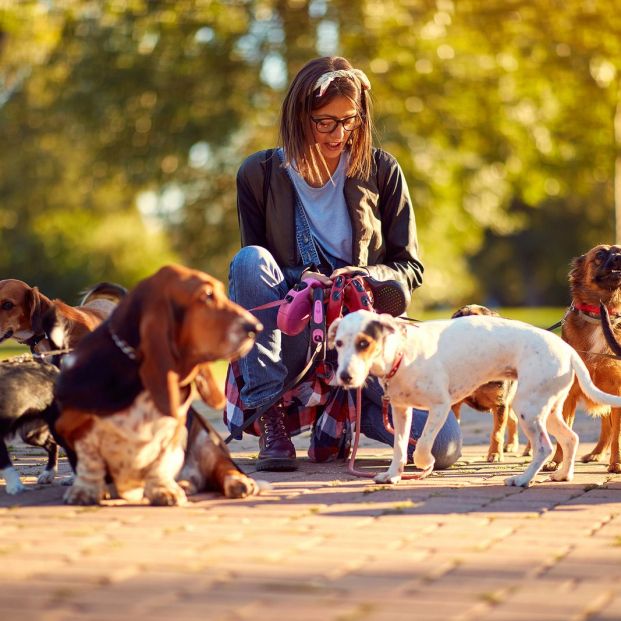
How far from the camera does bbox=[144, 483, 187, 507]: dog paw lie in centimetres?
513

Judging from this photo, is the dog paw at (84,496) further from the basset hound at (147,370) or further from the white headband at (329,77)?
the white headband at (329,77)

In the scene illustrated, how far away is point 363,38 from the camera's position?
24.8m

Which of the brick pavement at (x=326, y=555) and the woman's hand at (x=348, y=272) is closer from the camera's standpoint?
the brick pavement at (x=326, y=555)

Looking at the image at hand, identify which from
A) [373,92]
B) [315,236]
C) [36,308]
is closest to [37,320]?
[36,308]

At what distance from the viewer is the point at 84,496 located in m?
5.16

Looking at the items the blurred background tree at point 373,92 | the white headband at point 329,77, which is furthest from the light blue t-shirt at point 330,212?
the blurred background tree at point 373,92

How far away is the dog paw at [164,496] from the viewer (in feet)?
16.8

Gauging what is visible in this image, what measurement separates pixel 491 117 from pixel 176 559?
23.4 m

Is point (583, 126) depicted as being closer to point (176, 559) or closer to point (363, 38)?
point (363, 38)

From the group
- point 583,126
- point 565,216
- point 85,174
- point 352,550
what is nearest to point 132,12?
point 85,174

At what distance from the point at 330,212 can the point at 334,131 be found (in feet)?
1.86

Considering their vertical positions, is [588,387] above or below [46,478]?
above

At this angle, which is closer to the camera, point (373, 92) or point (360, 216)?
point (360, 216)

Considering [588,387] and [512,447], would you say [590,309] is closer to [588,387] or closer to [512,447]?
[512,447]
